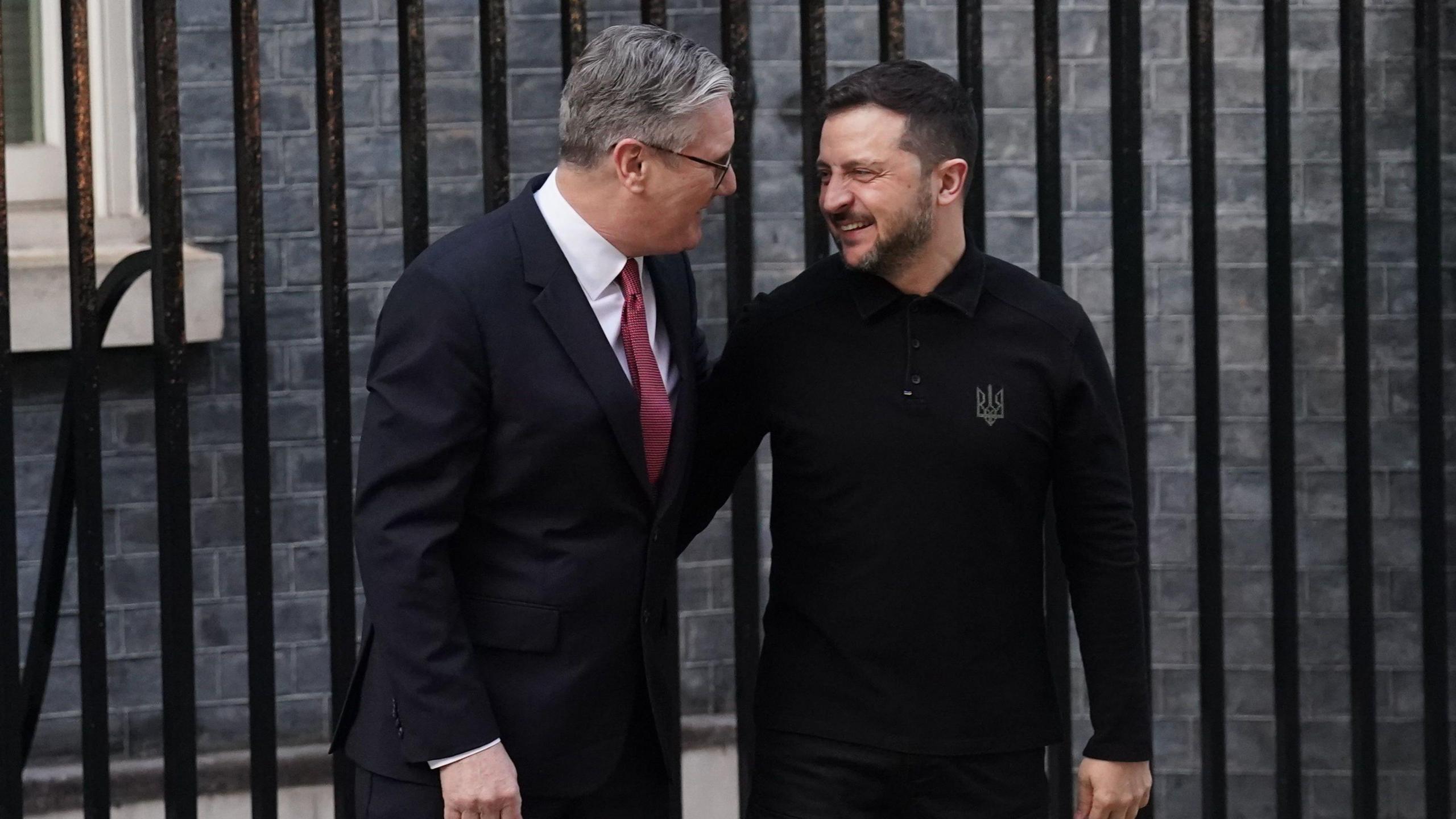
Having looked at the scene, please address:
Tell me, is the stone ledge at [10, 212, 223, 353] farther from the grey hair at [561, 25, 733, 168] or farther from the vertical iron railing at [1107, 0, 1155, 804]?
the vertical iron railing at [1107, 0, 1155, 804]

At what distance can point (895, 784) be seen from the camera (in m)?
2.67

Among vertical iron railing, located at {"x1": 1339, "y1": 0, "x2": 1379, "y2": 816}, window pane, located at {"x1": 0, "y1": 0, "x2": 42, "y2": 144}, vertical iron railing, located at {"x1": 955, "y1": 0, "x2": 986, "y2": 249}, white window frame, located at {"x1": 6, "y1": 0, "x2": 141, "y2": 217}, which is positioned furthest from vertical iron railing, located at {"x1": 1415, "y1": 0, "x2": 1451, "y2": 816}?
window pane, located at {"x1": 0, "y1": 0, "x2": 42, "y2": 144}

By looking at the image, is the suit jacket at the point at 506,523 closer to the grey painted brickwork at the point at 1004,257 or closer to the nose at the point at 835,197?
the nose at the point at 835,197

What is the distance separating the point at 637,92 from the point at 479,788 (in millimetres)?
976

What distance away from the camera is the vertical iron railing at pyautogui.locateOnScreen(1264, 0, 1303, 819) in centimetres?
332

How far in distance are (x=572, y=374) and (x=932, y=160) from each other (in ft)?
2.08

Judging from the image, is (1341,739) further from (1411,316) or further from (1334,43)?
(1334,43)

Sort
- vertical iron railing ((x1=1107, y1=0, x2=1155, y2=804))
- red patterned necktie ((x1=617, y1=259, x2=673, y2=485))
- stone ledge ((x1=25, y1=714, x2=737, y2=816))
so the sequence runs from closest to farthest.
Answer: red patterned necktie ((x1=617, y1=259, x2=673, y2=485))
vertical iron railing ((x1=1107, y1=0, x2=1155, y2=804))
stone ledge ((x1=25, y1=714, x2=737, y2=816))

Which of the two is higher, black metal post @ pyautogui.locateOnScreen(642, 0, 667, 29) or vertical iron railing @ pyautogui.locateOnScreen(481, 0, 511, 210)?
black metal post @ pyautogui.locateOnScreen(642, 0, 667, 29)

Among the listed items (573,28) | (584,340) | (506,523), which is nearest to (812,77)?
(573,28)

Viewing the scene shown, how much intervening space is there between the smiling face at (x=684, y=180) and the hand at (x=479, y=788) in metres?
0.76

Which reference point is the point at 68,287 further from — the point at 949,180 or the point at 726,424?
the point at 949,180

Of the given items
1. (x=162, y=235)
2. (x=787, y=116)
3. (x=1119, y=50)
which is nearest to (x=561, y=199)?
(x=162, y=235)

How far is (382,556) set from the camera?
2410 mm
